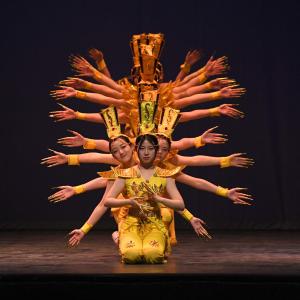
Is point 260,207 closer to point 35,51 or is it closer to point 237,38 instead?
point 237,38

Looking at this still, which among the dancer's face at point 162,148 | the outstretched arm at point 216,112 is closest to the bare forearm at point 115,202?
the dancer's face at point 162,148

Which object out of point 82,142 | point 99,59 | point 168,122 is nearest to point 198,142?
point 168,122

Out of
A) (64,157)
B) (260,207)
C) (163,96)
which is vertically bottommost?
(260,207)

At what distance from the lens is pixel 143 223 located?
5.14 m

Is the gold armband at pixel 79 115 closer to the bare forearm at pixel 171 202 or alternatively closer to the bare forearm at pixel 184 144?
the bare forearm at pixel 184 144

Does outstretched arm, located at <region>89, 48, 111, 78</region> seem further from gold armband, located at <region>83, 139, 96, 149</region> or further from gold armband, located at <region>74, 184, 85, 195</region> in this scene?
gold armband, located at <region>74, 184, 85, 195</region>

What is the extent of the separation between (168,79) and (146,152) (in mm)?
2308

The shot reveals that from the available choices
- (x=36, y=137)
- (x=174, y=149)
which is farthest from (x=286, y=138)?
(x=36, y=137)

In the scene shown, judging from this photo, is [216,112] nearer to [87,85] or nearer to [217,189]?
[217,189]

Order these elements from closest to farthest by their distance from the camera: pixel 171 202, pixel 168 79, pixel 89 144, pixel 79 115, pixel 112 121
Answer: pixel 171 202 < pixel 112 121 < pixel 89 144 < pixel 79 115 < pixel 168 79

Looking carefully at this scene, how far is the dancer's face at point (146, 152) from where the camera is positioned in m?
5.05

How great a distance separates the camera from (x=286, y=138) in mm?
7258

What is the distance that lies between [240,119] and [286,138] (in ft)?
1.31

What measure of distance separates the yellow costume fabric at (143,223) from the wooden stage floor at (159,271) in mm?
121
